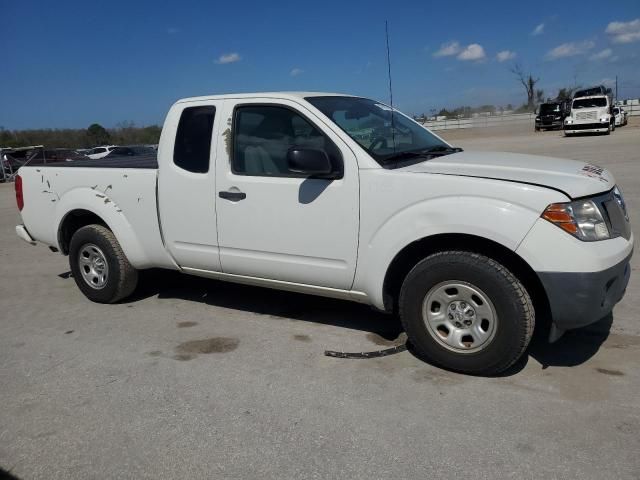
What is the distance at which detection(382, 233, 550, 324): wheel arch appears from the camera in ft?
11.2

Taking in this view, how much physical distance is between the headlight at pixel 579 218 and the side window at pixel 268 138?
5.26ft

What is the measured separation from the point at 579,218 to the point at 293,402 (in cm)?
200

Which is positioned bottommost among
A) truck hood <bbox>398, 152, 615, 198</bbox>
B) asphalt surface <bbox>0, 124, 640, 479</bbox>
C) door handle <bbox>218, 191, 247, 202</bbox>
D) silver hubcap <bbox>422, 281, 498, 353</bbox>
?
asphalt surface <bbox>0, 124, 640, 479</bbox>

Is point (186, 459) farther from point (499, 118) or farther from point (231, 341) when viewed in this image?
point (499, 118)

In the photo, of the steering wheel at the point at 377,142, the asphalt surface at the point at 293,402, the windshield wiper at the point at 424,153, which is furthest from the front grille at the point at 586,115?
the steering wheel at the point at 377,142

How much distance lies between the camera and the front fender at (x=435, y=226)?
10.6 ft

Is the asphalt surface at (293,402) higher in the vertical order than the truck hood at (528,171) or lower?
lower

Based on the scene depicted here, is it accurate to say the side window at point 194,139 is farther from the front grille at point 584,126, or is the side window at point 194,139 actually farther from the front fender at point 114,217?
the front grille at point 584,126

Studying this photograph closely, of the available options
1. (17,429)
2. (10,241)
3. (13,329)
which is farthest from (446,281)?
(10,241)

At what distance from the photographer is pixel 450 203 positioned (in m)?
3.41

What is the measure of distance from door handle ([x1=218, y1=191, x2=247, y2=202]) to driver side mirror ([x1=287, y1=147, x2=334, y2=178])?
2.02ft

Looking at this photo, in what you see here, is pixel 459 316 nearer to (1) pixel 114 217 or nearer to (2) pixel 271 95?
(2) pixel 271 95

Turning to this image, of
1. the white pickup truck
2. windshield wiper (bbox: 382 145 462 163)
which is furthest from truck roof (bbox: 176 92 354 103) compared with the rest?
windshield wiper (bbox: 382 145 462 163)

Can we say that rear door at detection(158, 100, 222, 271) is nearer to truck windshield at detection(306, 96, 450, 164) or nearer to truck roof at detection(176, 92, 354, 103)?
truck roof at detection(176, 92, 354, 103)
